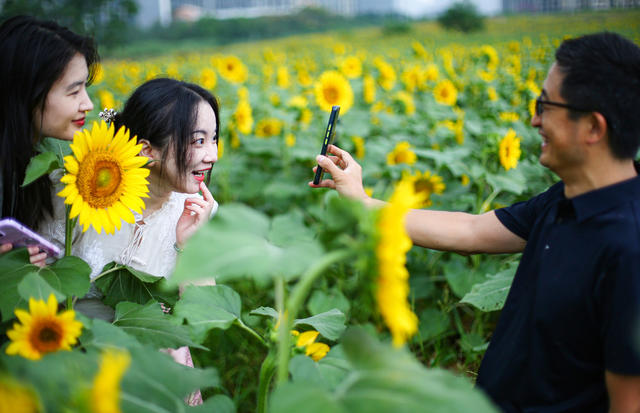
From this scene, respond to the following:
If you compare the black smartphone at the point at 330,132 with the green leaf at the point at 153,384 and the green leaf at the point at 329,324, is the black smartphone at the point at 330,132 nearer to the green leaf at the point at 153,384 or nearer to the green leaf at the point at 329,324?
the green leaf at the point at 329,324

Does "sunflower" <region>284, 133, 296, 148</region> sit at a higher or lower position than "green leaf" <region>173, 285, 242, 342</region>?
lower

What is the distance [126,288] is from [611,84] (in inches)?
51.7

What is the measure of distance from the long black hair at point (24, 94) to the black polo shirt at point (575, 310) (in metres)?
1.35

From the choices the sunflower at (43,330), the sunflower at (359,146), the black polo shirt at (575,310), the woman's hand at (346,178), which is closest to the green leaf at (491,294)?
the black polo shirt at (575,310)

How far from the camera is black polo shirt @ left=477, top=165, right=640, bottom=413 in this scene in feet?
3.47

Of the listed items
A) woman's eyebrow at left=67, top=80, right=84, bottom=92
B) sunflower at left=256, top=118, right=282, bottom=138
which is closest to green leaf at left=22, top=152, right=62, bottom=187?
woman's eyebrow at left=67, top=80, right=84, bottom=92

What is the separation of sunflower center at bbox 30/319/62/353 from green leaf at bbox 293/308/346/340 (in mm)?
483

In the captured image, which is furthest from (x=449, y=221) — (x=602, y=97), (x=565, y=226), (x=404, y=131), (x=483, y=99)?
(x=483, y=99)

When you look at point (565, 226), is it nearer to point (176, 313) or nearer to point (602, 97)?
point (602, 97)

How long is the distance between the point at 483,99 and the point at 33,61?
3.93 m

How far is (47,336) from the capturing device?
107 cm

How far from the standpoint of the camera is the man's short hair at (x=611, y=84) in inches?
44.0

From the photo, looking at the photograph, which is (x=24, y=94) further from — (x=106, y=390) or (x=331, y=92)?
(x=331, y=92)

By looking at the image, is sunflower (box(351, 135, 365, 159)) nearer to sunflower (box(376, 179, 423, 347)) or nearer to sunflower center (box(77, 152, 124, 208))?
sunflower center (box(77, 152, 124, 208))
